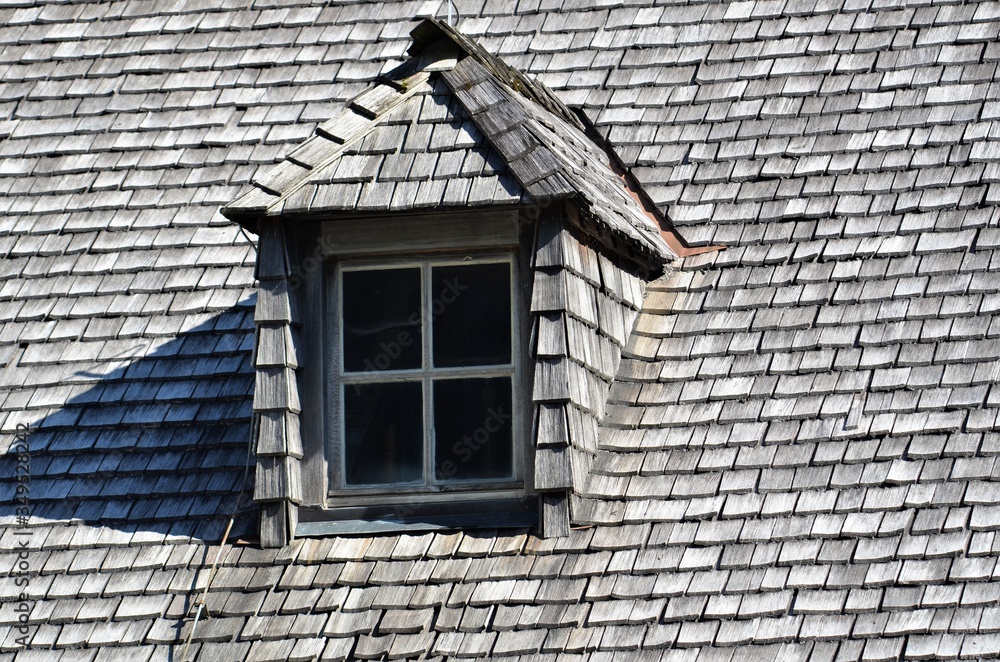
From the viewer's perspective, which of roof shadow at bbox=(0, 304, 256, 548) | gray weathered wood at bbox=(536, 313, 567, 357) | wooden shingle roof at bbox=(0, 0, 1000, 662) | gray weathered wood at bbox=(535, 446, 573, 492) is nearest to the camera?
wooden shingle roof at bbox=(0, 0, 1000, 662)

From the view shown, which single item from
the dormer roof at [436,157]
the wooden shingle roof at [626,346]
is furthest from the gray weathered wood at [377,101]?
the wooden shingle roof at [626,346]

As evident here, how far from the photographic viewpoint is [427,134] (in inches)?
270

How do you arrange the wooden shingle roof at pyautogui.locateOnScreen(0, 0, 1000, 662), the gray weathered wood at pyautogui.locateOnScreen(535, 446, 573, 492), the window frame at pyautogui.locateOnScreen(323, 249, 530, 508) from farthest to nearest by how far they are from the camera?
the window frame at pyautogui.locateOnScreen(323, 249, 530, 508), the gray weathered wood at pyautogui.locateOnScreen(535, 446, 573, 492), the wooden shingle roof at pyautogui.locateOnScreen(0, 0, 1000, 662)

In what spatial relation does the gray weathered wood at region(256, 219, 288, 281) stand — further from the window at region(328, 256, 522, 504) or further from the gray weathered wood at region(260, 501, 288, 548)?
the gray weathered wood at region(260, 501, 288, 548)

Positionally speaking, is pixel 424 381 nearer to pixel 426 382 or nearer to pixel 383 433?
pixel 426 382

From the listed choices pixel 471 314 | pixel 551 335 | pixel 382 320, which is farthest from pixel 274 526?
pixel 551 335

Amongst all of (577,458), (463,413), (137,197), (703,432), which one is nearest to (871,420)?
(703,432)

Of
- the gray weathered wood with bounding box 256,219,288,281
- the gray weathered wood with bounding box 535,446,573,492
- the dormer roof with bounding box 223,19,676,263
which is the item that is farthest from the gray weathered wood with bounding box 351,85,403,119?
the gray weathered wood with bounding box 535,446,573,492

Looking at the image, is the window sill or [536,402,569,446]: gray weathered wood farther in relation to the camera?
the window sill

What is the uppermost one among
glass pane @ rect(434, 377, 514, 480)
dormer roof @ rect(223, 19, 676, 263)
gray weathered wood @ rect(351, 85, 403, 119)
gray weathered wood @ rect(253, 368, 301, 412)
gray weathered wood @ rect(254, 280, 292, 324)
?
gray weathered wood @ rect(351, 85, 403, 119)

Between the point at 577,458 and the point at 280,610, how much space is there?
1.33 m

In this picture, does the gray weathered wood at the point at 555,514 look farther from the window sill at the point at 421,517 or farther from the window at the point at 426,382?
the window at the point at 426,382

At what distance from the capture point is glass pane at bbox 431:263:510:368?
672 centimetres

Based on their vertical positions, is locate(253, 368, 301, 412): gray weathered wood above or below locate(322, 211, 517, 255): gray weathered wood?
below
